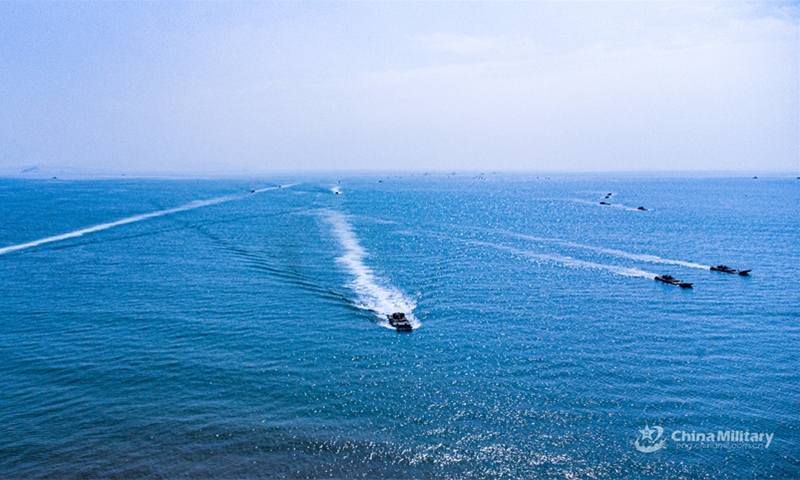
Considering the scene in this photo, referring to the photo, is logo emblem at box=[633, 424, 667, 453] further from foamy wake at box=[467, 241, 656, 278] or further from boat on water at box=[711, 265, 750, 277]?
boat on water at box=[711, 265, 750, 277]

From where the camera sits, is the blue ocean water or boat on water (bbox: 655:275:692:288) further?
boat on water (bbox: 655:275:692:288)

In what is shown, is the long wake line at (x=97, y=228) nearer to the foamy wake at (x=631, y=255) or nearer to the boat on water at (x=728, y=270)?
the foamy wake at (x=631, y=255)

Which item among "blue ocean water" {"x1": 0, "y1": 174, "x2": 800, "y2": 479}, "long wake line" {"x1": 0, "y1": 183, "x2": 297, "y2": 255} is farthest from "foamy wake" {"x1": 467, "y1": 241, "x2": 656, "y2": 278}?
"long wake line" {"x1": 0, "y1": 183, "x2": 297, "y2": 255}

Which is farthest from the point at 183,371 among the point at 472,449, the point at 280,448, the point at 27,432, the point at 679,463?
the point at 679,463

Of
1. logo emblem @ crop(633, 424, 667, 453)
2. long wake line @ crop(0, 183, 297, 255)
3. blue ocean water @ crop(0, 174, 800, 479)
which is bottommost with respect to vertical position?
logo emblem @ crop(633, 424, 667, 453)

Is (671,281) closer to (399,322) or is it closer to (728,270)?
(728,270)

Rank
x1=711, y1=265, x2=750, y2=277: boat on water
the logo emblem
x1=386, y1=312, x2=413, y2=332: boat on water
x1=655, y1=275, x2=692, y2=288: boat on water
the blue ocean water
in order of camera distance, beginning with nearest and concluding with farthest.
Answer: the blue ocean water → the logo emblem → x1=386, y1=312, x2=413, y2=332: boat on water → x1=655, y1=275, x2=692, y2=288: boat on water → x1=711, y1=265, x2=750, y2=277: boat on water

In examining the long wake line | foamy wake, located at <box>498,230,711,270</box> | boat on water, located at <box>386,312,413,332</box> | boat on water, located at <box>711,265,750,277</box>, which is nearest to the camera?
boat on water, located at <box>386,312,413,332</box>

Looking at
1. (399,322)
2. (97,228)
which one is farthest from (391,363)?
(97,228)
